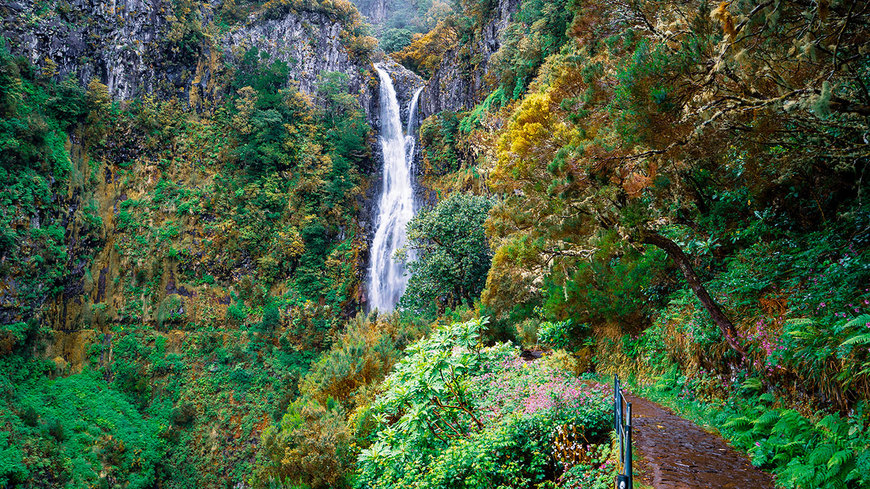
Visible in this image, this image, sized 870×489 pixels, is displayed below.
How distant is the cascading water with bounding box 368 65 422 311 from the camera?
22250mm

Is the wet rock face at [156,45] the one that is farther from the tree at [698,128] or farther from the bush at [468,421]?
the bush at [468,421]

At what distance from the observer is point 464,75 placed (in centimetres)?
2525

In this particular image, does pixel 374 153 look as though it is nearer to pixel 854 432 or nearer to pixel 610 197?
pixel 610 197

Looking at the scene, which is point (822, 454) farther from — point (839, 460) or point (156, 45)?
point (156, 45)

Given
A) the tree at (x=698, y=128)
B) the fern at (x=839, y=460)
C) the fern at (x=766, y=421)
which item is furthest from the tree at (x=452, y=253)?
the fern at (x=839, y=460)

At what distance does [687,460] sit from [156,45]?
92.5ft

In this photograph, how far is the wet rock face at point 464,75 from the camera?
2275cm

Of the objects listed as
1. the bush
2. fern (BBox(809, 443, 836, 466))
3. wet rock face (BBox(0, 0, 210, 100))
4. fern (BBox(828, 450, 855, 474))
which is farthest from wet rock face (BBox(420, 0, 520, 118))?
fern (BBox(828, 450, 855, 474))

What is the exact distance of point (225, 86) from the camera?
24.6m

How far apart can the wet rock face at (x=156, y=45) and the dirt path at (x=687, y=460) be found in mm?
26098

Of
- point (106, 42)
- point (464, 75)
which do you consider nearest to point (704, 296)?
point (464, 75)

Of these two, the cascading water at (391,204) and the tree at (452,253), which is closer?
the tree at (452,253)

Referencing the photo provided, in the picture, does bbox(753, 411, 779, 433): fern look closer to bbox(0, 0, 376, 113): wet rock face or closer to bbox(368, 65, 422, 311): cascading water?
bbox(368, 65, 422, 311): cascading water

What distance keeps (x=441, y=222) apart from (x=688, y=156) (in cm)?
1085
